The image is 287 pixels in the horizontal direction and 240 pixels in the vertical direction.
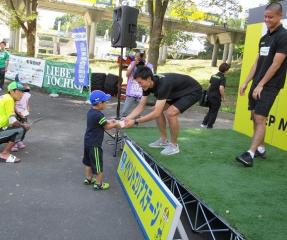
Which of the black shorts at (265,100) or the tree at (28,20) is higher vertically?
the tree at (28,20)

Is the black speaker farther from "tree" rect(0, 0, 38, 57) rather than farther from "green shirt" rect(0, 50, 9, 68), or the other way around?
"tree" rect(0, 0, 38, 57)

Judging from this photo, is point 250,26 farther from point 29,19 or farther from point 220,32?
point 220,32

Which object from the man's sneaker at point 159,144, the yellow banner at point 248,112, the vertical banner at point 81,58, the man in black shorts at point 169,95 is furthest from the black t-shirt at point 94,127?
the vertical banner at point 81,58

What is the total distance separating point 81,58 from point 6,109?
23.7 ft

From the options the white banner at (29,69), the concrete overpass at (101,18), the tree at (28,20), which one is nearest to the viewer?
the white banner at (29,69)

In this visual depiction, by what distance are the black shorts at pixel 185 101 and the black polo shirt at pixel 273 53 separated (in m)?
0.85

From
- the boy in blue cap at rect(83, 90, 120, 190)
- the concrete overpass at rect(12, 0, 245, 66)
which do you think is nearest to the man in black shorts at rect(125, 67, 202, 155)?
the boy in blue cap at rect(83, 90, 120, 190)

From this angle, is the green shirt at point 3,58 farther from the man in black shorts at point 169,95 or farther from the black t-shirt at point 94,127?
the black t-shirt at point 94,127

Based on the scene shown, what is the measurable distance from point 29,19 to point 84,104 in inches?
252

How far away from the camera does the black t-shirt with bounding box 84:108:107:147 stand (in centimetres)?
496

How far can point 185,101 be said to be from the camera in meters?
5.46

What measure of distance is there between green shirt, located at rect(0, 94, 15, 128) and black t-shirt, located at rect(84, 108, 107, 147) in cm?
160

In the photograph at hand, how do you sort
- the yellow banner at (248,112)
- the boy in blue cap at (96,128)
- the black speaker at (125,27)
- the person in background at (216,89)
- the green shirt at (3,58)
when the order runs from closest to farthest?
the boy in blue cap at (96,128) → the yellow banner at (248,112) → the black speaker at (125,27) → the person in background at (216,89) → the green shirt at (3,58)

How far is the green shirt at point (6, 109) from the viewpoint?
5.91 m
